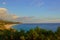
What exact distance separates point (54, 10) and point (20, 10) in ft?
1.55

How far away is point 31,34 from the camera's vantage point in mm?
2135

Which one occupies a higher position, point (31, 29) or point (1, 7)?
point (1, 7)

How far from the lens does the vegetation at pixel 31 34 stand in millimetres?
2123

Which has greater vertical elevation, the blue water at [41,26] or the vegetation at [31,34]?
the blue water at [41,26]

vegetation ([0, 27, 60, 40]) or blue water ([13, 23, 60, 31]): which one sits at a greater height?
blue water ([13, 23, 60, 31])

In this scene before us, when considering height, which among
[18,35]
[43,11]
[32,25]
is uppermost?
[43,11]

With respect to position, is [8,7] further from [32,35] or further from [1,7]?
[32,35]

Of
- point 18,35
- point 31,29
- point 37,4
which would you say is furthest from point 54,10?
point 18,35

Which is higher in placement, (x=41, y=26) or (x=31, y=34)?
(x=41, y=26)

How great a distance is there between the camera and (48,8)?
217 centimetres

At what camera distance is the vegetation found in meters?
2.12

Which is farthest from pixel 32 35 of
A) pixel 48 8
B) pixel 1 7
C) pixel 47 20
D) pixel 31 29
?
pixel 1 7

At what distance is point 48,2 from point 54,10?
0.14 m

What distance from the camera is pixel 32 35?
213 centimetres
